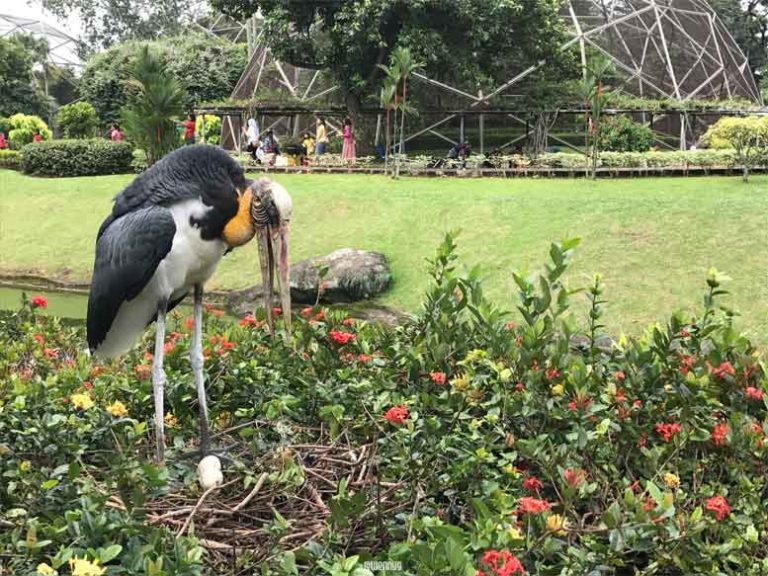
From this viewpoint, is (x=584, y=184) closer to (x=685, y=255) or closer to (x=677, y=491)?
(x=685, y=255)

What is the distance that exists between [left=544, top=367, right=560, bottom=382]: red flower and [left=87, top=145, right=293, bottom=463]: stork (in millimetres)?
1119

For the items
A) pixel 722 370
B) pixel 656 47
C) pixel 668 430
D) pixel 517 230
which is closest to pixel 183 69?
pixel 656 47

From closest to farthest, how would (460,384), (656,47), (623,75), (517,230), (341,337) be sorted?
(460,384)
(341,337)
(517,230)
(623,75)
(656,47)

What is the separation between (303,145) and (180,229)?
21.8 m

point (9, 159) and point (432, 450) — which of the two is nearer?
point (432, 450)

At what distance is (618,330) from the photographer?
402 inches

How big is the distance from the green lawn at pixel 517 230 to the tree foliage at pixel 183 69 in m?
16.1

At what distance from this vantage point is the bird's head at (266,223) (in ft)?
9.96

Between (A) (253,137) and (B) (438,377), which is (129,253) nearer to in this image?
(B) (438,377)

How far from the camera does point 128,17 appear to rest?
4631 cm

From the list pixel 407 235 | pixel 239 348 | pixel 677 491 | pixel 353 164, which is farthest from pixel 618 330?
pixel 353 164

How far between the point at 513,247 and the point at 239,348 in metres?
9.35

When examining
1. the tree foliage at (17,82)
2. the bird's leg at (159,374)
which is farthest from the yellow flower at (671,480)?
the tree foliage at (17,82)

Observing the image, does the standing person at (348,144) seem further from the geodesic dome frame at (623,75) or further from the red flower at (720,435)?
the red flower at (720,435)
